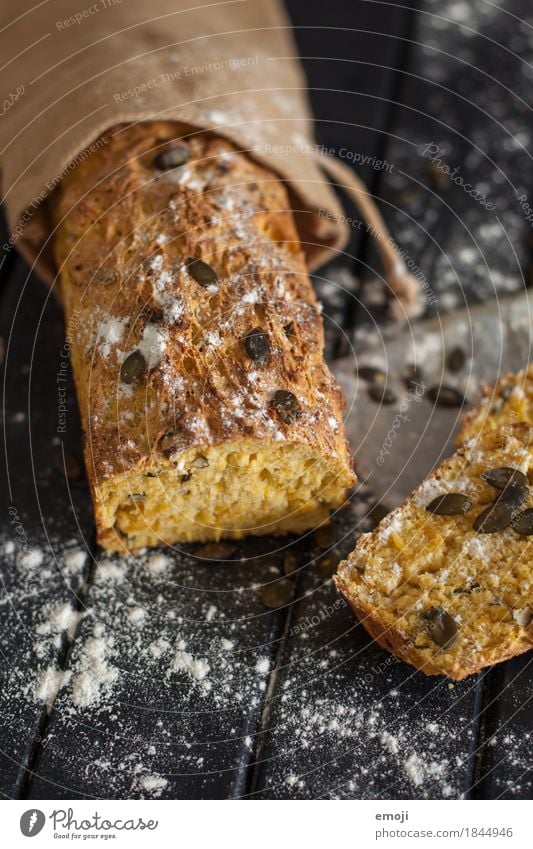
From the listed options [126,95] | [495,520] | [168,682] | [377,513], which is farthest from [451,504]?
[126,95]

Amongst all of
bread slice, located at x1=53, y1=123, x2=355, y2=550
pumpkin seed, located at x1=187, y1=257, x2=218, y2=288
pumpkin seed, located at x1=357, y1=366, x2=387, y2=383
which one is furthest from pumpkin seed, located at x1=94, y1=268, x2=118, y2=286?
pumpkin seed, located at x1=357, y1=366, x2=387, y2=383

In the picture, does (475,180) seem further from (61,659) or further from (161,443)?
(61,659)

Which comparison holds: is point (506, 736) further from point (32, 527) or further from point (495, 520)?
point (32, 527)

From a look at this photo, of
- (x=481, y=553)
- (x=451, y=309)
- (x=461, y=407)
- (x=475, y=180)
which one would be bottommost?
(x=481, y=553)

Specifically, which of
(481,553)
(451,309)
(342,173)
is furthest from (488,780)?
(342,173)

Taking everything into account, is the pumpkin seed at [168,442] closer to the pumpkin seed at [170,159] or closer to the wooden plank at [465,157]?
the pumpkin seed at [170,159]

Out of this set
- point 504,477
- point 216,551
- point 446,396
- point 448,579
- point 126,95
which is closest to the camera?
point 448,579
